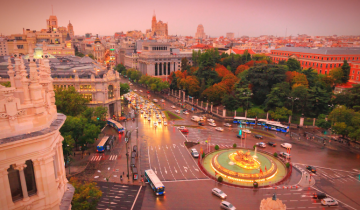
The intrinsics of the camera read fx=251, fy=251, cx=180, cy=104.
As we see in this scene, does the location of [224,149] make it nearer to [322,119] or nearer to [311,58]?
[322,119]

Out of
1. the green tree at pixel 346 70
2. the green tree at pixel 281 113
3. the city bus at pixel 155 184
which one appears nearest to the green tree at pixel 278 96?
the green tree at pixel 281 113

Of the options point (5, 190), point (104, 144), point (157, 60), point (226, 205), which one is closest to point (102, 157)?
point (104, 144)

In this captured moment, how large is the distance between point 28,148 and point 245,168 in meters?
→ 39.0

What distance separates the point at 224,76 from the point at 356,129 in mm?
49480

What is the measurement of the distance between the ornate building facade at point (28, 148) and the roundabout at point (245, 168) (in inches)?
1295

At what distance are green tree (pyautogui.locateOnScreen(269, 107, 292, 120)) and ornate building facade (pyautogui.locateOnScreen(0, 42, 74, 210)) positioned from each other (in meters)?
65.7

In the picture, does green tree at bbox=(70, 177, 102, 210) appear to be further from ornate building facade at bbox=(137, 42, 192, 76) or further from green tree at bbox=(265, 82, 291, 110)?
ornate building facade at bbox=(137, 42, 192, 76)

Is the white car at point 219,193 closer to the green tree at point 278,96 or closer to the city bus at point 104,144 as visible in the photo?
the city bus at point 104,144

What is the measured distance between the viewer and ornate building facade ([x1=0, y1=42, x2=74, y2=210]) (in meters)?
12.0

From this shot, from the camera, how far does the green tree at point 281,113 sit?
70.4 meters

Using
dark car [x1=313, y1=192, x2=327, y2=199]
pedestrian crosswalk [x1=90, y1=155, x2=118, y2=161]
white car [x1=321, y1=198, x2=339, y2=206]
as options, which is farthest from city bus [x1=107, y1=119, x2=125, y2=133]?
white car [x1=321, y1=198, x2=339, y2=206]

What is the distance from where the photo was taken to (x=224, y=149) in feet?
176

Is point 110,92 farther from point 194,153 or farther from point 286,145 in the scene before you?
point 286,145

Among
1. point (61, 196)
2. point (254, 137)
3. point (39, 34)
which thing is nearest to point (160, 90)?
point (254, 137)
